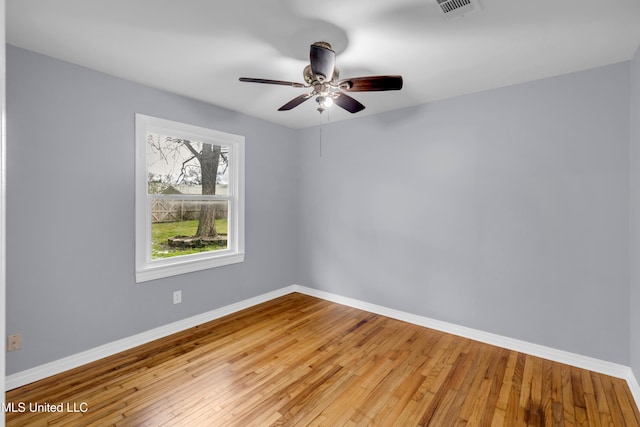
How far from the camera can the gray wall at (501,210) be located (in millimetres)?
2432

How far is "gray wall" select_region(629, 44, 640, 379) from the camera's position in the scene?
2131 millimetres

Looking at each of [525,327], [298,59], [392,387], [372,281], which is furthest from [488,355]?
[298,59]

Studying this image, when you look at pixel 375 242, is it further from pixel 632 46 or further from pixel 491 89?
pixel 632 46

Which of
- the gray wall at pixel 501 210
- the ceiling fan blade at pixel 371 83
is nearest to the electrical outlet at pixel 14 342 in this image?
the ceiling fan blade at pixel 371 83

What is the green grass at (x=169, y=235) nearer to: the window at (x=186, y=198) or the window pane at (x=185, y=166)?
the window at (x=186, y=198)

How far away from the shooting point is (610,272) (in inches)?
95.0

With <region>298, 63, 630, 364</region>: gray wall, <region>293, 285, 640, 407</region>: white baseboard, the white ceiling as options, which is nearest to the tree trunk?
A: the white ceiling

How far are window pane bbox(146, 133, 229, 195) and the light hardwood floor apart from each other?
1566 millimetres

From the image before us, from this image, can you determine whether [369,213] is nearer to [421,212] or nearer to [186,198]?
[421,212]

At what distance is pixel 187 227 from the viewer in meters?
3.38

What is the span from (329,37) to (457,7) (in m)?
0.79

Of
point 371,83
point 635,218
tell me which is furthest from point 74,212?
point 635,218

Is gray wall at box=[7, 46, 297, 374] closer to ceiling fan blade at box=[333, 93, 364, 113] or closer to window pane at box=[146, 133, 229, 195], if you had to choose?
window pane at box=[146, 133, 229, 195]

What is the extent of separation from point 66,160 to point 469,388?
11.8 ft
